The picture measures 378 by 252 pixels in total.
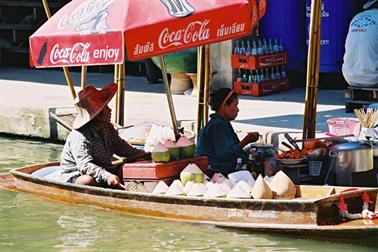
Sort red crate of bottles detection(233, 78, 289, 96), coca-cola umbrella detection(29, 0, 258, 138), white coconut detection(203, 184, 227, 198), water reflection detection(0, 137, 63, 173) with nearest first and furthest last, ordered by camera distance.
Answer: coca-cola umbrella detection(29, 0, 258, 138) → white coconut detection(203, 184, 227, 198) → water reflection detection(0, 137, 63, 173) → red crate of bottles detection(233, 78, 289, 96)

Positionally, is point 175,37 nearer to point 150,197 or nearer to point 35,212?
point 150,197

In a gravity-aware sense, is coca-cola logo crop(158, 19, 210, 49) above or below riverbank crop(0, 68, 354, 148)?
above

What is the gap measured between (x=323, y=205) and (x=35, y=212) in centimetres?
283

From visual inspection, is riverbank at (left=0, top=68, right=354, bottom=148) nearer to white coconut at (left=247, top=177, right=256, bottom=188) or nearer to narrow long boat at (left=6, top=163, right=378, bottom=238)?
white coconut at (left=247, top=177, right=256, bottom=188)

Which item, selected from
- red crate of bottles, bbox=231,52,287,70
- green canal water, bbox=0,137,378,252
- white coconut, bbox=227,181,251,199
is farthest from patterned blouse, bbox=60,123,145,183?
red crate of bottles, bbox=231,52,287,70

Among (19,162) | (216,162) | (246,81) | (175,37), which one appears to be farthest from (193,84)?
(175,37)

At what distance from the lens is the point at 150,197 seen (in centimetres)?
973

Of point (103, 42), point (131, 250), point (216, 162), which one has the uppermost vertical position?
point (103, 42)

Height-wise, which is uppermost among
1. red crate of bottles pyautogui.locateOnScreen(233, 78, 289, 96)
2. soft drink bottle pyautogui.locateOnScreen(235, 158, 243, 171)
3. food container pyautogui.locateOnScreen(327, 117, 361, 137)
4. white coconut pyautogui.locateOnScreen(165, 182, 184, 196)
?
red crate of bottles pyautogui.locateOnScreen(233, 78, 289, 96)

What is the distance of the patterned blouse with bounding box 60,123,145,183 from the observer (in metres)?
10.1

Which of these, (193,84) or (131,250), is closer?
(131,250)

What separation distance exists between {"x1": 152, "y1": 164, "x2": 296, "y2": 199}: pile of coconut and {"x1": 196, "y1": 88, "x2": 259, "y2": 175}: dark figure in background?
0.31 metres

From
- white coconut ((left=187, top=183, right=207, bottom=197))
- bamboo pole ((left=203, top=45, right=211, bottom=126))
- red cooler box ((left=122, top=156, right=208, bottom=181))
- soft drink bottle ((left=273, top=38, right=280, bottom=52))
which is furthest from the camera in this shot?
soft drink bottle ((left=273, top=38, right=280, bottom=52))

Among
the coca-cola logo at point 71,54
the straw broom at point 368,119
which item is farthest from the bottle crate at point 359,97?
the coca-cola logo at point 71,54
